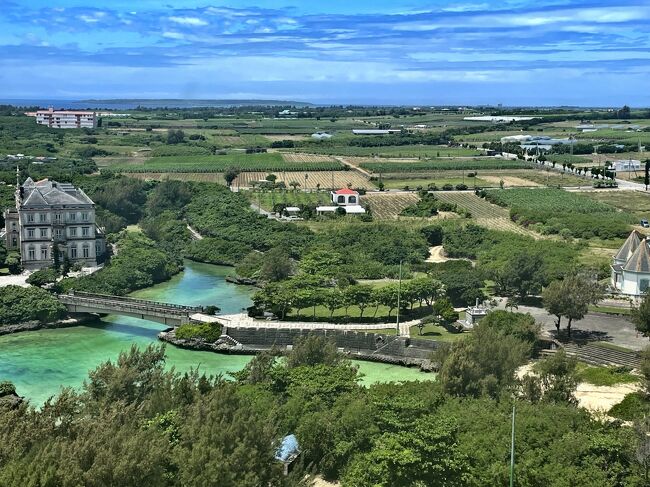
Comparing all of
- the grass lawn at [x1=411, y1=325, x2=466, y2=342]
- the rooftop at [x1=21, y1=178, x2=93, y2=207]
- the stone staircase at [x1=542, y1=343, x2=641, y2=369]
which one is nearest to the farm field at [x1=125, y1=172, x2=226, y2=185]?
the rooftop at [x1=21, y1=178, x2=93, y2=207]

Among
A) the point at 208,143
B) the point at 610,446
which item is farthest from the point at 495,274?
the point at 208,143

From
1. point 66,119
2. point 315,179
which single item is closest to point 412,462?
point 315,179

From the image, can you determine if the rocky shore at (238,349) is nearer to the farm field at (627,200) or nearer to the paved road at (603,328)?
the paved road at (603,328)

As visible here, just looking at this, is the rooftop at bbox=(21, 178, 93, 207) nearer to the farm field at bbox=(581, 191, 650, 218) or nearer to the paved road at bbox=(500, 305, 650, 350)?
the paved road at bbox=(500, 305, 650, 350)

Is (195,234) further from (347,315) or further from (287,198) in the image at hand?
(347,315)

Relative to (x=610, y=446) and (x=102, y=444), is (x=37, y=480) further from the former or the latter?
(x=610, y=446)

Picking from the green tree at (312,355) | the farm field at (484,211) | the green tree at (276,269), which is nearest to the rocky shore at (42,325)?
the green tree at (276,269)
